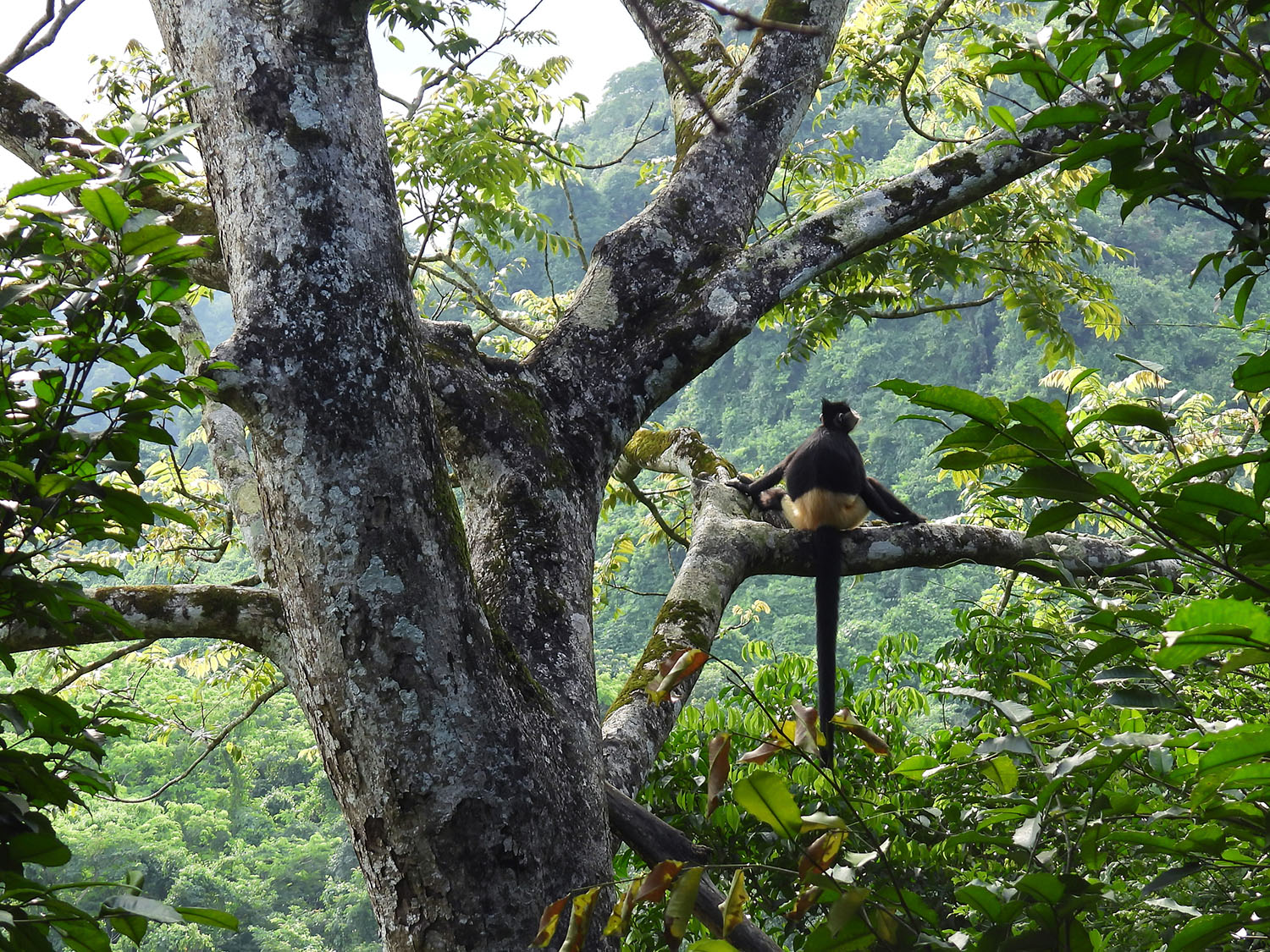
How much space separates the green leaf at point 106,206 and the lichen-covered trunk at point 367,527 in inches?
20.6

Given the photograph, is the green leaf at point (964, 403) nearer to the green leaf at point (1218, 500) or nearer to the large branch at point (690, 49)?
the green leaf at point (1218, 500)

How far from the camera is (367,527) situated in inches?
58.6

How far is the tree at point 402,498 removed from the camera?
1447mm

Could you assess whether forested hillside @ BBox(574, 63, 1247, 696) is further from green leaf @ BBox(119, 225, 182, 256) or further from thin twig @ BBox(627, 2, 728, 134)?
thin twig @ BBox(627, 2, 728, 134)

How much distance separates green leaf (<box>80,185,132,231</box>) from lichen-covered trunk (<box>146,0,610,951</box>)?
1.71 feet

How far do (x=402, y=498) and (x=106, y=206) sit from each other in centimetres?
64

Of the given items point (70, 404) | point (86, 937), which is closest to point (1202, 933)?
point (86, 937)

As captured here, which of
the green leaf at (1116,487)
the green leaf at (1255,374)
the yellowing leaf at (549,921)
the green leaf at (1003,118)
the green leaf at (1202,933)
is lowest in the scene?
the green leaf at (1202,933)

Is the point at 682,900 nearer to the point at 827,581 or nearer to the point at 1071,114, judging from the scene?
the point at 1071,114

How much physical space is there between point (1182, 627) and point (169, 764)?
772 inches

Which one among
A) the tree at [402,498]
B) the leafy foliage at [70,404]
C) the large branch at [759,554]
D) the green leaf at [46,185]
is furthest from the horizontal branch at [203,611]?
the green leaf at [46,185]

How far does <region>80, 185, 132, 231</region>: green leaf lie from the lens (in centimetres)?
98

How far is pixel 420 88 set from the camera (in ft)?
14.3

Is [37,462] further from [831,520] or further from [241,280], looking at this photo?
[831,520]
